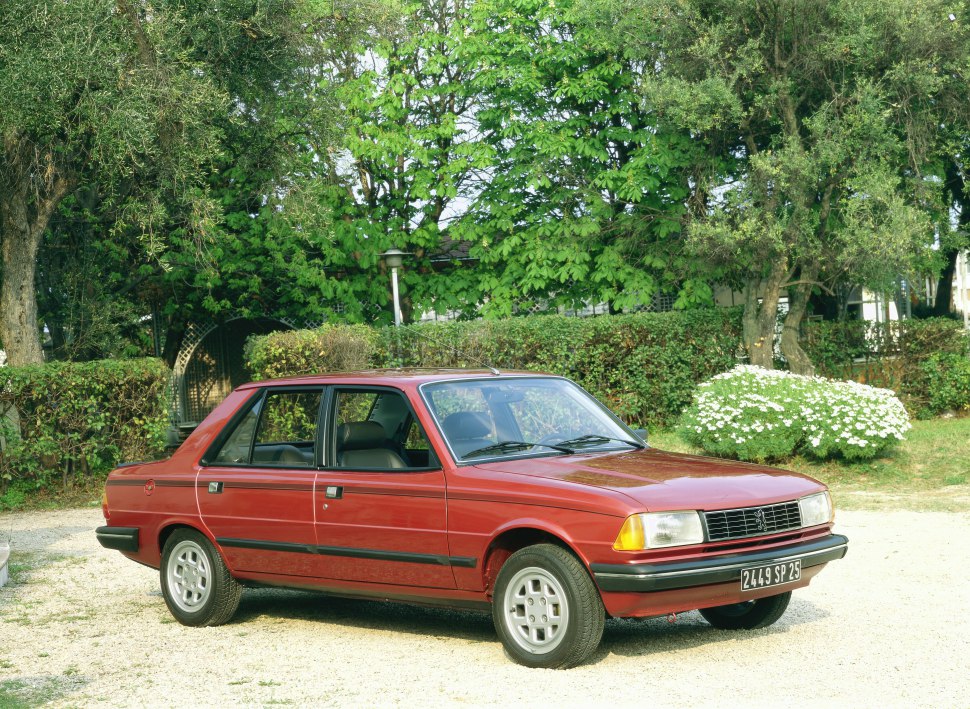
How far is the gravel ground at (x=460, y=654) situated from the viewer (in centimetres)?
606

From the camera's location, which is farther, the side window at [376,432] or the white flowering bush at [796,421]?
the white flowering bush at [796,421]

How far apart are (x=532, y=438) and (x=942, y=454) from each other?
1138 centimetres

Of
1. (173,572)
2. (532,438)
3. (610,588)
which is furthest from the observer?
(173,572)

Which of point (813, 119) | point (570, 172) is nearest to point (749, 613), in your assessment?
point (813, 119)

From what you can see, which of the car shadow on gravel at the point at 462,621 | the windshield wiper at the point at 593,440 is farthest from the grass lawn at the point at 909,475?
the windshield wiper at the point at 593,440

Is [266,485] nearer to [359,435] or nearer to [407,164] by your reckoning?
[359,435]

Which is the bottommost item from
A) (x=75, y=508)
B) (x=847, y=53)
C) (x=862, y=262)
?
(x=75, y=508)

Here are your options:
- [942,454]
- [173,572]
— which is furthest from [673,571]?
[942,454]

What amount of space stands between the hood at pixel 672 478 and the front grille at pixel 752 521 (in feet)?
0.15

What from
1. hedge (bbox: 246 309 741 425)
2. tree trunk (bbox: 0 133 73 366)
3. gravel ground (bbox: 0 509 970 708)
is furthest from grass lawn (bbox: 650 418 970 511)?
tree trunk (bbox: 0 133 73 366)

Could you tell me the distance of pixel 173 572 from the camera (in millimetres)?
8414

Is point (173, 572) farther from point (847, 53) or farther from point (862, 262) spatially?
point (847, 53)

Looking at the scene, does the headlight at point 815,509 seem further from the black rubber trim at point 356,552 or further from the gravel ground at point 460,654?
the black rubber trim at point 356,552

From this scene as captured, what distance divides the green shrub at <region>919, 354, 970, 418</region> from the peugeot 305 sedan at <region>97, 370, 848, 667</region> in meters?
15.6
